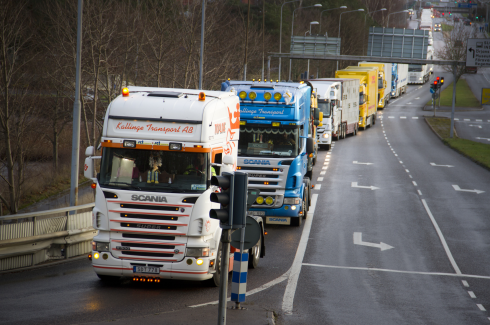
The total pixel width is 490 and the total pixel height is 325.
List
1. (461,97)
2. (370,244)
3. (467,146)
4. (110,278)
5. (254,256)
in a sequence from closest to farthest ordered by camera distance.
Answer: (110,278), (254,256), (370,244), (467,146), (461,97)

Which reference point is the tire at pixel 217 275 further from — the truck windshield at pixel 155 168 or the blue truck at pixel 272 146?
the blue truck at pixel 272 146

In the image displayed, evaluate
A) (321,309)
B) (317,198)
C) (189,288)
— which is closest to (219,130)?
(189,288)

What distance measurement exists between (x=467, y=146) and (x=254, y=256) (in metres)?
33.3

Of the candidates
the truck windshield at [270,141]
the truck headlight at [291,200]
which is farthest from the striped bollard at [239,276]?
the truck windshield at [270,141]

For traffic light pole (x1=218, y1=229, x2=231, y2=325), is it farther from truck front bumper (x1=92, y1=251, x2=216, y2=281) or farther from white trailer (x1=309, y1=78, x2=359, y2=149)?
white trailer (x1=309, y1=78, x2=359, y2=149)

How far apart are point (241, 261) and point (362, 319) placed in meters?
2.31

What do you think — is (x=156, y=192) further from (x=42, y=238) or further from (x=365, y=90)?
(x=365, y=90)

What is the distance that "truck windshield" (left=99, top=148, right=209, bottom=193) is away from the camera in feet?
36.2

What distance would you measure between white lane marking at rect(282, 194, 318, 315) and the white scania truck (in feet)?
4.68

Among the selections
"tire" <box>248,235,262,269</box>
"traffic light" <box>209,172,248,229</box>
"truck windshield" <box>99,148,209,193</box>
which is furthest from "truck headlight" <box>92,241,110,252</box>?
"traffic light" <box>209,172,248,229</box>

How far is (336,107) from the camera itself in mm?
39938

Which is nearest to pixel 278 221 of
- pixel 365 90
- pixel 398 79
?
pixel 365 90

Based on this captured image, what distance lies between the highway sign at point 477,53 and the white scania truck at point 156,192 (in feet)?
131

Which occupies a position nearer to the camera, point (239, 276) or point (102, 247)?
point (239, 276)
